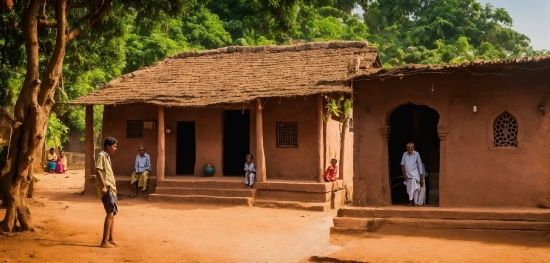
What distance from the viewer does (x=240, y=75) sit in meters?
18.3

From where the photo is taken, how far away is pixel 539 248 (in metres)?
9.38

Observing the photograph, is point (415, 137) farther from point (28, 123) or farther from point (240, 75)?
point (28, 123)

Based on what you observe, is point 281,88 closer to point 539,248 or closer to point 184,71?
point 184,71

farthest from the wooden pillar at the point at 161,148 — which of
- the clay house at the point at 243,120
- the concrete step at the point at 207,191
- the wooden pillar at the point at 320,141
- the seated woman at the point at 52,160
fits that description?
the seated woman at the point at 52,160

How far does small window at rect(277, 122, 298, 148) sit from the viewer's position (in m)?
17.0

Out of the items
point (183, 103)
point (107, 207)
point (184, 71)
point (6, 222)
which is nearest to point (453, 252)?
point (107, 207)

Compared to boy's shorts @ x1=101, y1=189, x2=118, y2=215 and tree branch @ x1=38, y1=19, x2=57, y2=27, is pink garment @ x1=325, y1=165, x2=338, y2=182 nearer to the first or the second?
tree branch @ x1=38, y1=19, x2=57, y2=27

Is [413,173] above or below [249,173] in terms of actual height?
above

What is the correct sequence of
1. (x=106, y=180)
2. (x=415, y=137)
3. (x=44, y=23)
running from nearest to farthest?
(x=106, y=180), (x=44, y=23), (x=415, y=137)

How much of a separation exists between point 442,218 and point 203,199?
7543mm

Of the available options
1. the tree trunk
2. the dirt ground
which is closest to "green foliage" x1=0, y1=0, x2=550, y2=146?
the tree trunk

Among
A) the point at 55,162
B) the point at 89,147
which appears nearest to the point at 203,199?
the point at 89,147

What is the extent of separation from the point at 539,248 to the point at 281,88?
846cm

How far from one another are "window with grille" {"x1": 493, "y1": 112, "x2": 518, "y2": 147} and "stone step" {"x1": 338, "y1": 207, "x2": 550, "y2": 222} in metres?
1.23
